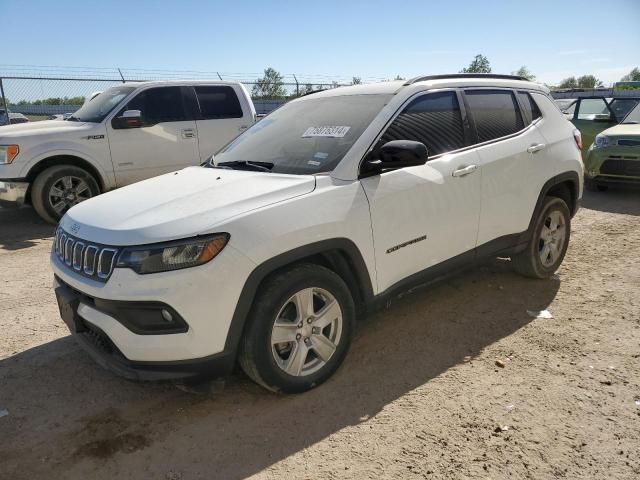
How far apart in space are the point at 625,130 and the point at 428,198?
689 centimetres

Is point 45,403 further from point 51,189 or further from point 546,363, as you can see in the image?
point 51,189

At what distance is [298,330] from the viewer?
9.61 feet

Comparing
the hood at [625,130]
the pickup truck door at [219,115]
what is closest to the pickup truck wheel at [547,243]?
the hood at [625,130]

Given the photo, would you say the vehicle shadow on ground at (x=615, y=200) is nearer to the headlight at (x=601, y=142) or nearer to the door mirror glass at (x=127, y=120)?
the headlight at (x=601, y=142)

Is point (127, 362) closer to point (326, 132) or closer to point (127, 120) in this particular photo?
point (326, 132)

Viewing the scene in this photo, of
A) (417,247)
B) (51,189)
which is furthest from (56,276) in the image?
(51,189)

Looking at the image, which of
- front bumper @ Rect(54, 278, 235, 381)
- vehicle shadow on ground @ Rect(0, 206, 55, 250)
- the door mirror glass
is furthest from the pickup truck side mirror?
front bumper @ Rect(54, 278, 235, 381)

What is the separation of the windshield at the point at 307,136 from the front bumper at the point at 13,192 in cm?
444

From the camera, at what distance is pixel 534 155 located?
425 centimetres

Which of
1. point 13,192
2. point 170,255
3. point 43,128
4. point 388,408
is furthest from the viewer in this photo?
point 43,128

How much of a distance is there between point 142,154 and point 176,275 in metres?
5.79

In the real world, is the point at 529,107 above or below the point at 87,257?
above

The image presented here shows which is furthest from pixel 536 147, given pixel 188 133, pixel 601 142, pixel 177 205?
pixel 188 133

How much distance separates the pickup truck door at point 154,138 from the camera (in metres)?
7.58
